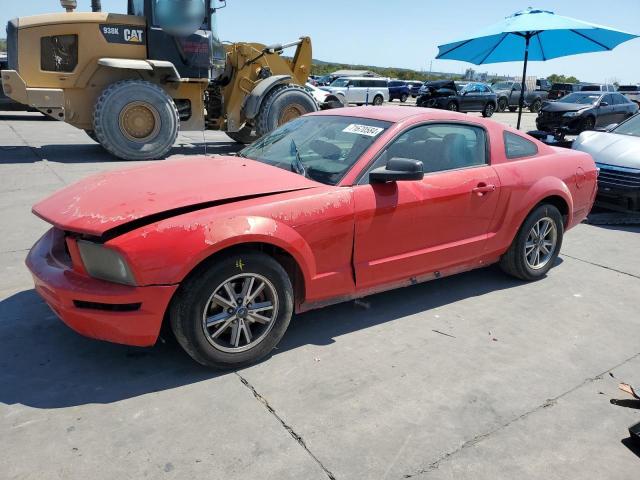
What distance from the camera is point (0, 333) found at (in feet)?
11.1

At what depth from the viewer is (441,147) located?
4004mm

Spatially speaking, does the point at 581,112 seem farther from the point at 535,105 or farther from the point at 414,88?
the point at 414,88

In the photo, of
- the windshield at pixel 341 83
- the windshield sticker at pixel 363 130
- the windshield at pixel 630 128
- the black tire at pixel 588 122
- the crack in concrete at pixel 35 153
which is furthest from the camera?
the windshield at pixel 341 83

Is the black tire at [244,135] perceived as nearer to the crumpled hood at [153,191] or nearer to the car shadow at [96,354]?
the crumpled hood at [153,191]

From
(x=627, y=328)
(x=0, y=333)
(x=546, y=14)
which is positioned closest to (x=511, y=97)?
(x=546, y=14)

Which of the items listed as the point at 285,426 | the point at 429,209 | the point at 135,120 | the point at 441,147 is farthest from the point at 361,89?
the point at 285,426

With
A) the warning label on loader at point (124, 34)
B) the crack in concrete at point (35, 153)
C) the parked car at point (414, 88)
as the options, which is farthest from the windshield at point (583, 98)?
the parked car at point (414, 88)

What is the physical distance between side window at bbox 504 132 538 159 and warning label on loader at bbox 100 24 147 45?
7.43m

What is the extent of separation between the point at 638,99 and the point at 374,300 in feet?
102

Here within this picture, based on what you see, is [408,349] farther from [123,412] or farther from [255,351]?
[123,412]

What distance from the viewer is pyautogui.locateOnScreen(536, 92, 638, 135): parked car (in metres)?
17.8

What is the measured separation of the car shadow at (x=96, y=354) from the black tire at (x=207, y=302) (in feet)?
0.51

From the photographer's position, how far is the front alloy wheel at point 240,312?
9.71 ft

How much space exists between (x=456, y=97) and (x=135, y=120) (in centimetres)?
1975
